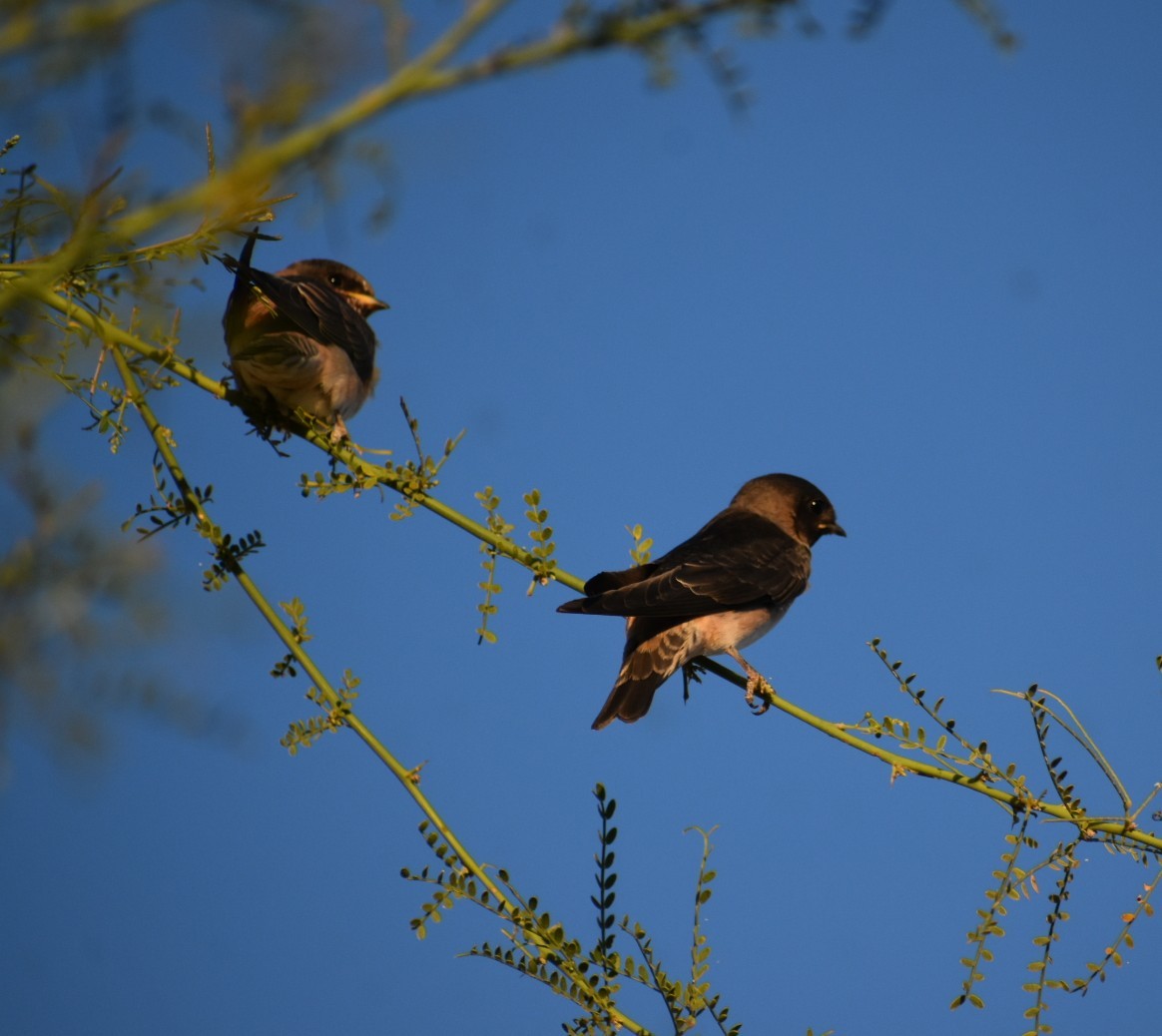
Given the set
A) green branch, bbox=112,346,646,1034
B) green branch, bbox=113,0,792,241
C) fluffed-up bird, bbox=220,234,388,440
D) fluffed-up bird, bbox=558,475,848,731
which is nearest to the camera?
green branch, bbox=113,0,792,241

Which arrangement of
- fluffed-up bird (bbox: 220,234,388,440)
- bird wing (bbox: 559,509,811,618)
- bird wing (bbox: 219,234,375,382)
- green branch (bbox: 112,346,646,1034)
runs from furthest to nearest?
fluffed-up bird (bbox: 220,234,388,440), bird wing (bbox: 219,234,375,382), bird wing (bbox: 559,509,811,618), green branch (bbox: 112,346,646,1034)

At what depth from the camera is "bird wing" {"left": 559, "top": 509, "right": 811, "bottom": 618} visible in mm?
5047

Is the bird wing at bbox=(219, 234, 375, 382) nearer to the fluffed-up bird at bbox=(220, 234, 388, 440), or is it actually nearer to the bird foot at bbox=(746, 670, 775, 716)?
the fluffed-up bird at bbox=(220, 234, 388, 440)

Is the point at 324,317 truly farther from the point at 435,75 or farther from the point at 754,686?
the point at 435,75

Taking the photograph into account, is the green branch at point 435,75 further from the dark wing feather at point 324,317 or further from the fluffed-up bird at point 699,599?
the dark wing feather at point 324,317

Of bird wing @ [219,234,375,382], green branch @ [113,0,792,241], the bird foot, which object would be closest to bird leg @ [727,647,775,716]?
the bird foot

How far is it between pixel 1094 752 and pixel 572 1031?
57.0 inches

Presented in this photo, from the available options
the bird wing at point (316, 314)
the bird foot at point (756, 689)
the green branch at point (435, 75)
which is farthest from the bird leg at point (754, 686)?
the green branch at point (435, 75)

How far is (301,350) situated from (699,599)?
2093 millimetres

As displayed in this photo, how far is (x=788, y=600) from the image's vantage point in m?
7.16

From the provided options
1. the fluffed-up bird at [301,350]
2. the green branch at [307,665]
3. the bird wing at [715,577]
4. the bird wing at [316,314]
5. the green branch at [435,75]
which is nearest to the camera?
the green branch at [435,75]

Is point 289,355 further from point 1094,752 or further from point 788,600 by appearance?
point 1094,752

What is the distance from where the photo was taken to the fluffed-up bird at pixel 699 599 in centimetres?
536

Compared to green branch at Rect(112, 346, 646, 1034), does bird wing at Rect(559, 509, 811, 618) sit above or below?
above
